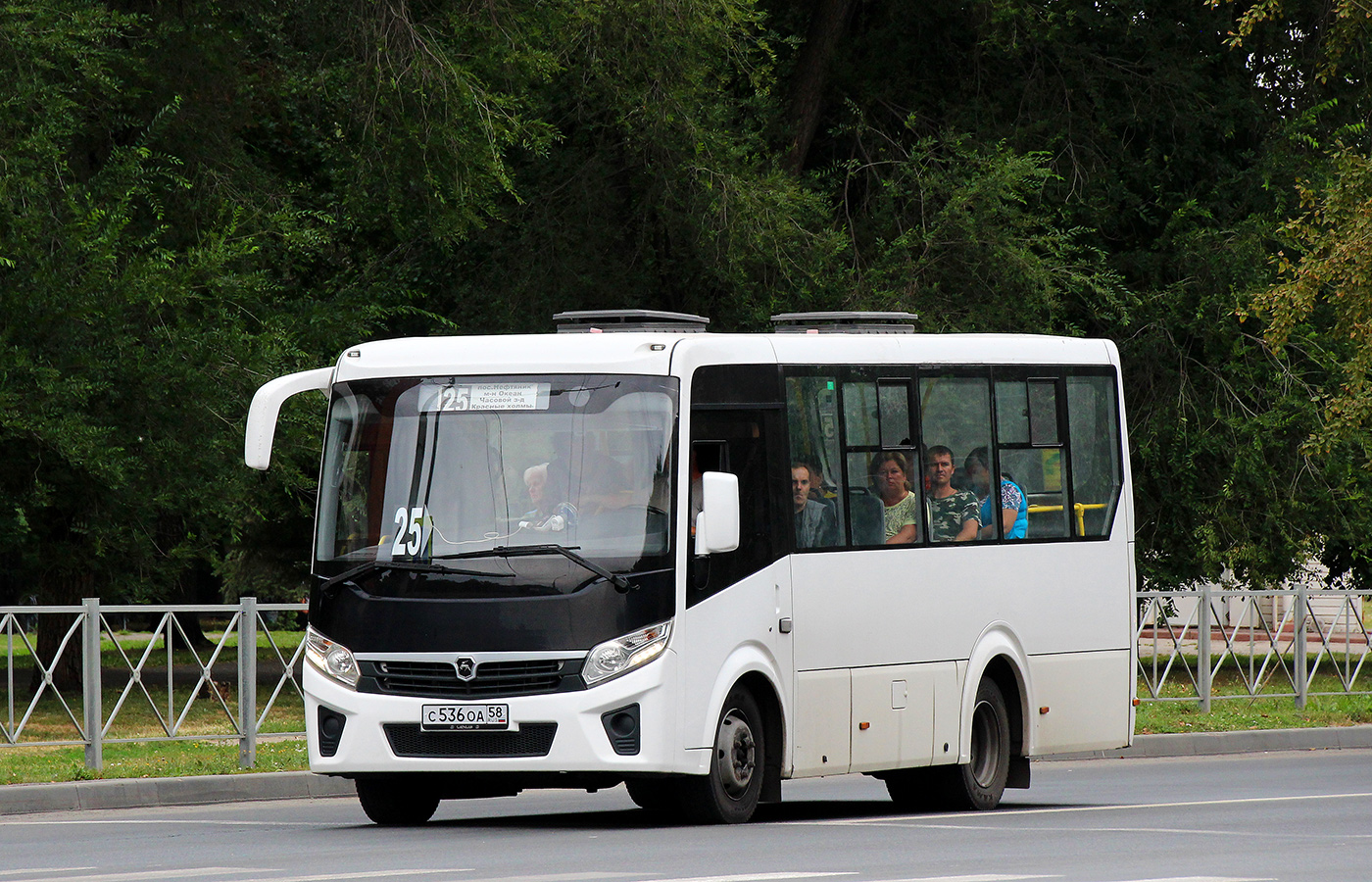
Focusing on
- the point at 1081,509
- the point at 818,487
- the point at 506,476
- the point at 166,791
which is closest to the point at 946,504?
the point at 818,487

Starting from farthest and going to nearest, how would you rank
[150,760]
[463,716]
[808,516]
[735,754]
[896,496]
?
[150,760] → [896,496] → [808,516] → [735,754] → [463,716]

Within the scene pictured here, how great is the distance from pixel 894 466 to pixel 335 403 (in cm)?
352

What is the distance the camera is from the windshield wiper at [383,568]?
1272 cm

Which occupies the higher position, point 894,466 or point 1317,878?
point 894,466

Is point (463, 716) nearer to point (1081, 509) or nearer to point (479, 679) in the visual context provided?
point (479, 679)

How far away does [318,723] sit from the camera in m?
13.0

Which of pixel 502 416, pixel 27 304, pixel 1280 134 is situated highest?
pixel 1280 134

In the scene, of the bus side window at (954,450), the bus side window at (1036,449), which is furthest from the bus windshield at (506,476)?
the bus side window at (1036,449)

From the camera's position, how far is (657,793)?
13.4 m

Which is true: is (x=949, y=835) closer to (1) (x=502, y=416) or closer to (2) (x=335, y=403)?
(1) (x=502, y=416)

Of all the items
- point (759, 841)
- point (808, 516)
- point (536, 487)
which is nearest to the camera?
point (759, 841)

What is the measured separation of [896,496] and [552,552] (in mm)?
2738

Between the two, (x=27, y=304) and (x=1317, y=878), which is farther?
(x=27, y=304)

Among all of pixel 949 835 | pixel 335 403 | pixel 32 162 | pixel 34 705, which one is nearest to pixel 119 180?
pixel 32 162
